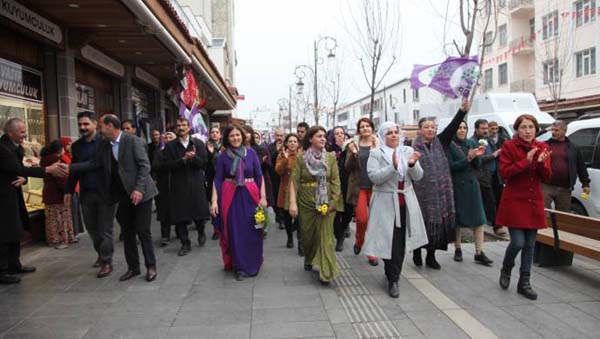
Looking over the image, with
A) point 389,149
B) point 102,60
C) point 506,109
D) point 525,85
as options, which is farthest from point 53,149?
point 525,85

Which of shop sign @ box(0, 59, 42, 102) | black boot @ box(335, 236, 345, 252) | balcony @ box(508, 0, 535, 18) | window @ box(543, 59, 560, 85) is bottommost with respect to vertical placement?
black boot @ box(335, 236, 345, 252)

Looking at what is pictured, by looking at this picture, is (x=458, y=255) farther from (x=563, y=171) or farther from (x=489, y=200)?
(x=489, y=200)

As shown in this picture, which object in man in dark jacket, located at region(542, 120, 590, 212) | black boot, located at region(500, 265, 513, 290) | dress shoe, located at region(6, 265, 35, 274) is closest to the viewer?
black boot, located at region(500, 265, 513, 290)

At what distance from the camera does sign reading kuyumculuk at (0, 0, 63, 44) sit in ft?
21.0

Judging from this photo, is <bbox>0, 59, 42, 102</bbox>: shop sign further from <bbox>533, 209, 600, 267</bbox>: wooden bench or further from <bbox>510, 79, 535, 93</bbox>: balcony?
<bbox>510, 79, 535, 93</bbox>: balcony

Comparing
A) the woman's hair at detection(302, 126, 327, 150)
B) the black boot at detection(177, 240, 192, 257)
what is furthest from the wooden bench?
the black boot at detection(177, 240, 192, 257)

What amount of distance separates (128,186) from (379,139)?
2.85 metres

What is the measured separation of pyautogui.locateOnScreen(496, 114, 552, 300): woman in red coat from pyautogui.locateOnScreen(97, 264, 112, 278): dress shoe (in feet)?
14.9

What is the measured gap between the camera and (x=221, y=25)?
44.8m

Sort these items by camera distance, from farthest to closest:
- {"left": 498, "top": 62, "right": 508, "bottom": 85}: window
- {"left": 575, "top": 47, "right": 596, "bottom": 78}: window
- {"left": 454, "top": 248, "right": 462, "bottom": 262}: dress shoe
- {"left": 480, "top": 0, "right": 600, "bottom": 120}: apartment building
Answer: {"left": 498, "top": 62, "right": 508, "bottom": 85}: window < {"left": 575, "top": 47, "right": 596, "bottom": 78}: window < {"left": 480, "top": 0, "right": 600, "bottom": 120}: apartment building < {"left": 454, "top": 248, "right": 462, "bottom": 262}: dress shoe

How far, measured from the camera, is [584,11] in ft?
78.6

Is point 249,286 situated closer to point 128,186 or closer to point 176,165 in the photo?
point 128,186

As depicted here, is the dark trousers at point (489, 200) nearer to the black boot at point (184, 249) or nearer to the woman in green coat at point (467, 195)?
the woman in green coat at point (467, 195)

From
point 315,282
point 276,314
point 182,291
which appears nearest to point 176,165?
point 182,291
